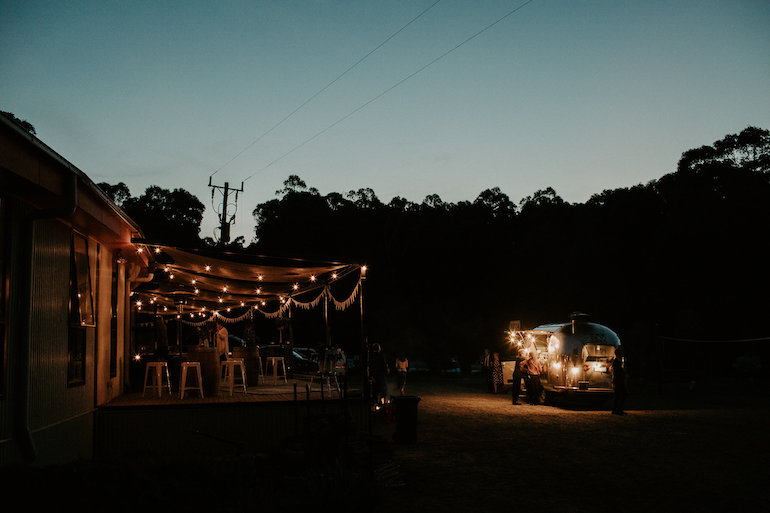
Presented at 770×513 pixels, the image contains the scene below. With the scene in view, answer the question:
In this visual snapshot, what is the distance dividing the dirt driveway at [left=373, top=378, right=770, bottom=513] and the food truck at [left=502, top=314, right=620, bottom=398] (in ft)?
3.29

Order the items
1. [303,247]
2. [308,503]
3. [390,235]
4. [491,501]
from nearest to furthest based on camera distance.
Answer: [308,503] → [491,501] → [303,247] → [390,235]

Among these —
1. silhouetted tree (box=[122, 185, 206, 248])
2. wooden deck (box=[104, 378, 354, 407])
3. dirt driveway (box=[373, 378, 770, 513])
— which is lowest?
dirt driveway (box=[373, 378, 770, 513])

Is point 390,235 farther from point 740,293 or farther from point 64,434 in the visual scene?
point 64,434

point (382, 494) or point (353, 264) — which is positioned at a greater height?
point (353, 264)

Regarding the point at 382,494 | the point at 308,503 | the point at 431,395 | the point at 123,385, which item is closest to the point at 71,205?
the point at 308,503

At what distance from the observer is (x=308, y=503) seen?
6.19 m

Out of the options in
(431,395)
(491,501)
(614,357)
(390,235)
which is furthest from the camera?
(390,235)

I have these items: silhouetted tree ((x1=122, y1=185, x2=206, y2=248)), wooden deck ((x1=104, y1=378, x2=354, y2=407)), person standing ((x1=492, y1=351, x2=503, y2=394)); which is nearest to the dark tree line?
silhouetted tree ((x1=122, y1=185, x2=206, y2=248))

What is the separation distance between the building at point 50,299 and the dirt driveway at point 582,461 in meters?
4.15

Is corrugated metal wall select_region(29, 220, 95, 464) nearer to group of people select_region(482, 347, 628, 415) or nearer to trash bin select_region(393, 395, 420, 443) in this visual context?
trash bin select_region(393, 395, 420, 443)

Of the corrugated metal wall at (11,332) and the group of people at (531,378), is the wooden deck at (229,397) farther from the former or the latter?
the group of people at (531,378)

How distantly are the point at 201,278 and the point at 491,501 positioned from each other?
7.84 metres

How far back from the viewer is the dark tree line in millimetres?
30983

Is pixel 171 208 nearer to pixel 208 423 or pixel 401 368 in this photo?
pixel 401 368
